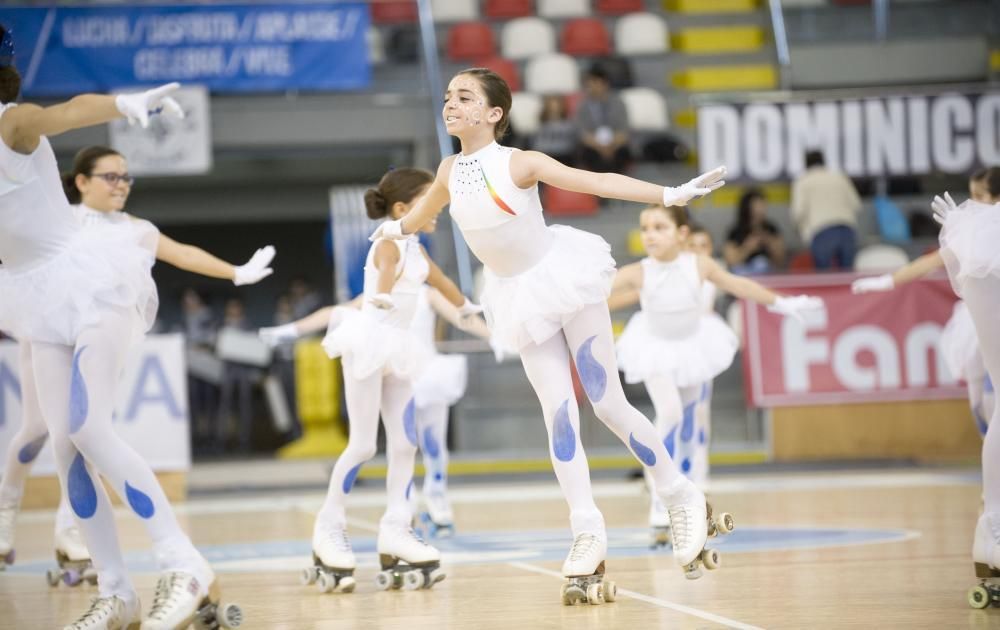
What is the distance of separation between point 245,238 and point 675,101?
24.4ft

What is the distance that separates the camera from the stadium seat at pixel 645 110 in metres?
15.1

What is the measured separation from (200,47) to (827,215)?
655cm

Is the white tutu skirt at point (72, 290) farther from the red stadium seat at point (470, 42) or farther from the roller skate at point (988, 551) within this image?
the red stadium seat at point (470, 42)

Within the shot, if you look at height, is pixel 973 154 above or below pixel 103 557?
above

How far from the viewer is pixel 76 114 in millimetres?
3863

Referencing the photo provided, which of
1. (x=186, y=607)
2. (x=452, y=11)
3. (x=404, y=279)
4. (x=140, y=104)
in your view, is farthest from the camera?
(x=452, y=11)

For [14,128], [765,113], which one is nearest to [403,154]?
[765,113]

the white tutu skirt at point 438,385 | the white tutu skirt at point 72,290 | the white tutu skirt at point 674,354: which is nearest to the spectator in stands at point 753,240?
the white tutu skirt at point 438,385

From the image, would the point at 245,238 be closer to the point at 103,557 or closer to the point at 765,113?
the point at 765,113

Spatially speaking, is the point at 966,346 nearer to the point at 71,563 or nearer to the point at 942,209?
the point at 942,209

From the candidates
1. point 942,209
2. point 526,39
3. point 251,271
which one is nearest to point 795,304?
point 942,209

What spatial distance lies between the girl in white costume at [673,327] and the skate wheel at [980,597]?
2.62 m

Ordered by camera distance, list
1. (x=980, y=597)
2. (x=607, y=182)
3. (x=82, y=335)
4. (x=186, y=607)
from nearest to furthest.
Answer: (x=186, y=607) → (x=82, y=335) → (x=980, y=597) → (x=607, y=182)

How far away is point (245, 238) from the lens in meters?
20.4
